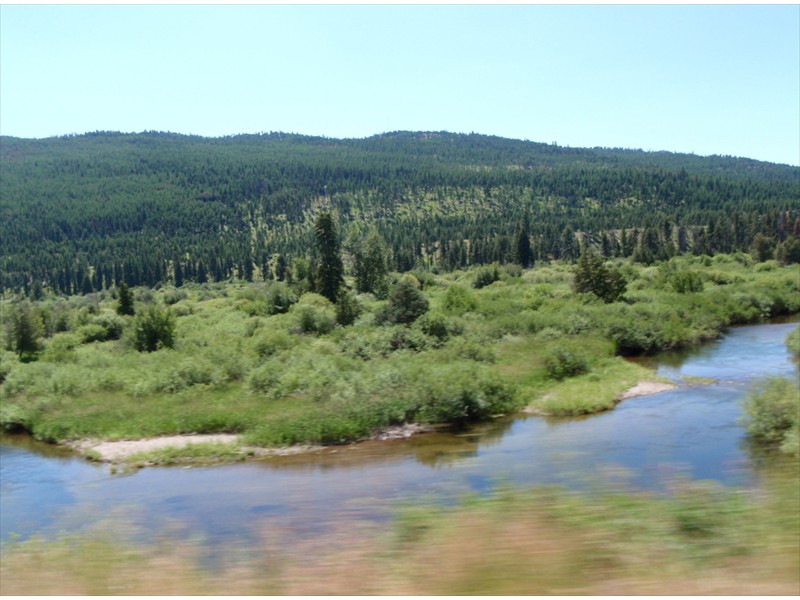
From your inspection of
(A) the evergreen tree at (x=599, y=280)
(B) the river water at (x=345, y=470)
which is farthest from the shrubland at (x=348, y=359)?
(B) the river water at (x=345, y=470)

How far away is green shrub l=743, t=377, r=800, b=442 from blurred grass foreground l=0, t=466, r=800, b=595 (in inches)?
473

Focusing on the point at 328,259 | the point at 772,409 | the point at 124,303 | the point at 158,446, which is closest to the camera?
the point at 772,409

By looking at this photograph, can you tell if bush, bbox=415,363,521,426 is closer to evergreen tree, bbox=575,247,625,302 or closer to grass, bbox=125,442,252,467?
grass, bbox=125,442,252,467

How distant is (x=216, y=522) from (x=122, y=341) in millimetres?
→ 37015

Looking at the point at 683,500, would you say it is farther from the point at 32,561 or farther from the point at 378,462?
the point at 378,462

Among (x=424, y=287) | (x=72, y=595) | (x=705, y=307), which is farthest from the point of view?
(x=424, y=287)

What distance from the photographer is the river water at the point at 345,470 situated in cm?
1538

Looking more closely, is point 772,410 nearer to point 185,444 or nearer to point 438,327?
point 185,444

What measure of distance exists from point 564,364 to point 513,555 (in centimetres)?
2883

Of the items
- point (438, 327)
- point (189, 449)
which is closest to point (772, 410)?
point (189, 449)

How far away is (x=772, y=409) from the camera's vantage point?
19.4 m

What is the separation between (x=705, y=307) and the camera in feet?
174

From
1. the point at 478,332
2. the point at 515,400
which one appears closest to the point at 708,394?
the point at 515,400

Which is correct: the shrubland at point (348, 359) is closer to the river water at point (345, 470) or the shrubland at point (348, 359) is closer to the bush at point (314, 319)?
the bush at point (314, 319)
